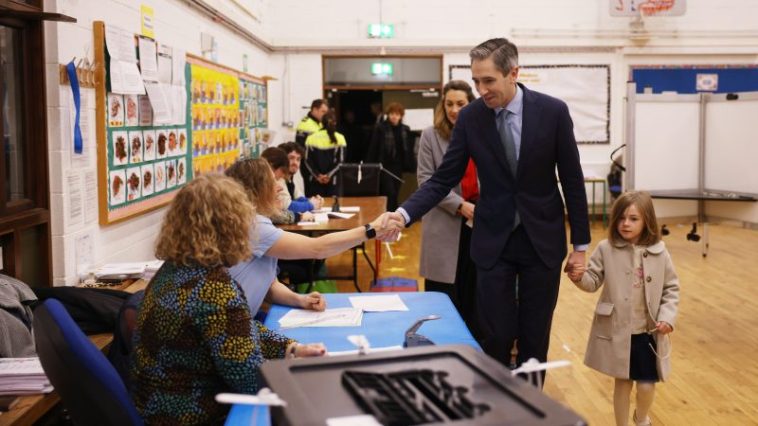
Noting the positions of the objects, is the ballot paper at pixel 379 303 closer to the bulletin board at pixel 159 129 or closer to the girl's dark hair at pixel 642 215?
the girl's dark hair at pixel 642 215

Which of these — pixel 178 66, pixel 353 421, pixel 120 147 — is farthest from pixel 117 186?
pixel 353 421

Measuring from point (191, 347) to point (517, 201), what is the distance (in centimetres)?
144

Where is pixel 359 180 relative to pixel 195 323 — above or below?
above

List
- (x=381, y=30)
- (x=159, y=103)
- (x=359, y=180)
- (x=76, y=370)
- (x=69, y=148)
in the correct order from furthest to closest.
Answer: (x=381, y=30) → (x=359, y=180) → (x=159, y=103) → (x=69, y=148) → (x=76, y=370)

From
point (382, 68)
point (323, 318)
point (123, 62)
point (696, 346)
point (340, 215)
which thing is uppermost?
point (382, 68)

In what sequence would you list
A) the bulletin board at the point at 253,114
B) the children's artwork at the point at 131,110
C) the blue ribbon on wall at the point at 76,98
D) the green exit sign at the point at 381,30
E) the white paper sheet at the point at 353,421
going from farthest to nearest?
the green exit sign at the point at 381,30 < the bulletin board at the point at 253,114 < the children's artwork at the point at 131,110 < the blue ribbon on wall at the point at 76,98 < the white paper sheet at the point at 353,421

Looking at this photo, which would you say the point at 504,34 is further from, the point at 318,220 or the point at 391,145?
the point at 318,220

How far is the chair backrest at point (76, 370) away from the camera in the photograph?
1585 mm

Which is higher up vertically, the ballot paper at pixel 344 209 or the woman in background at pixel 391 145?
the woman in background at pixel 391 145

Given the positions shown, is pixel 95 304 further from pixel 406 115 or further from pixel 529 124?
pixel 406 115

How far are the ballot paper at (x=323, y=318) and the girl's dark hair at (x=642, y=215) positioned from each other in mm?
1222

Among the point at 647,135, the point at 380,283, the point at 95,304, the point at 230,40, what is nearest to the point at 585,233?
the point at 95,304

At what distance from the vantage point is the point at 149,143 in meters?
4.78

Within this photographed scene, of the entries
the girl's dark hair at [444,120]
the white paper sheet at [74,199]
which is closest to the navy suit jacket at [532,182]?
the girl's dark hair at [444,120]
